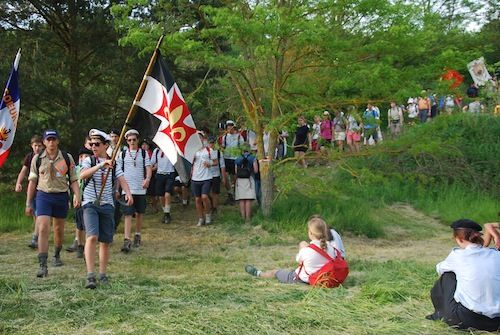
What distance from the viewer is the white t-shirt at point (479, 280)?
16.5 feet

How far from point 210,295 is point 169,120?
2.09m

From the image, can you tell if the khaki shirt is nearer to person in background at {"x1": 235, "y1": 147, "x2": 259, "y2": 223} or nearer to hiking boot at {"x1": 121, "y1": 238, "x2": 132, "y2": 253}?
hiking boot at {"x1": 121, "y1": 238, "x2": 132, "y2": 253}

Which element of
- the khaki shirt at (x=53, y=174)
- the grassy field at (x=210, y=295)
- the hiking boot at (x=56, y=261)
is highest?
the khaki shirt at (x=53, y=174)

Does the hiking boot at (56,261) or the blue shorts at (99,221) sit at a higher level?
the blue shorts at (99,221)

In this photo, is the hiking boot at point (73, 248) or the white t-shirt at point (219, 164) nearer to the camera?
the hiking boot at point (73, 248)

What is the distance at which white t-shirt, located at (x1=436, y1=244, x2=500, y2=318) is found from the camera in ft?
16.5

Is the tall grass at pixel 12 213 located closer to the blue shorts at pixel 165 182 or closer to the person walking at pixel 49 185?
the blue shorts at pixel 165 182

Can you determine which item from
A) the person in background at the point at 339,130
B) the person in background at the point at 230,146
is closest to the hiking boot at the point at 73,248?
the person in background at the point at 230,146

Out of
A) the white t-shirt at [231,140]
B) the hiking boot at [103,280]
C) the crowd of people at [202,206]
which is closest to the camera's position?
the crowd of people at [202,206]

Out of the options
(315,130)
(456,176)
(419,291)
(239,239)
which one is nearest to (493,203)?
(456,176)

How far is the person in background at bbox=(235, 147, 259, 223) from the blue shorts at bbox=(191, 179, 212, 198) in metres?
0.67

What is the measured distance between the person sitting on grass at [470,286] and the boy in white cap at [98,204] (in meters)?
3.66

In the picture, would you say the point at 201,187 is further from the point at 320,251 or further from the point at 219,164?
the point at 320,251

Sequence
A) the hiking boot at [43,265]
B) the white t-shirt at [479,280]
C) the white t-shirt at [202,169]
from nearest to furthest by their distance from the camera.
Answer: the white t-shirt at [479,280]
the hiking boot at [43,265]
the white t-shirt at [202,169]
